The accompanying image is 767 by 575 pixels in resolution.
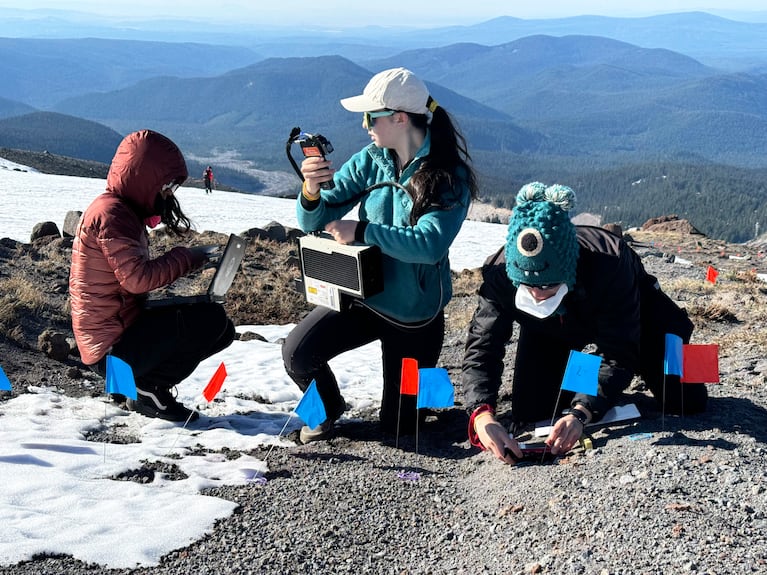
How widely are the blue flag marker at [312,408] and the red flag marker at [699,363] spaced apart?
2.26 meters

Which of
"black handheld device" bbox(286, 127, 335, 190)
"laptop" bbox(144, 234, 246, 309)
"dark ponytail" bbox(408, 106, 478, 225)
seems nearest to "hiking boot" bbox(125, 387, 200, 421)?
"laptop" bbox(144, 234, 246, 309)

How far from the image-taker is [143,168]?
4723 mm

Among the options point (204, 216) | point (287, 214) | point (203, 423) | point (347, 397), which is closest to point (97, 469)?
point (203, 423)

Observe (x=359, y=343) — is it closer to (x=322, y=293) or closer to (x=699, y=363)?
(x=322, y=293)

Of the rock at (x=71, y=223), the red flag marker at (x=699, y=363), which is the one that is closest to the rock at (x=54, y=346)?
the red flag marker at (x=699, y=363)

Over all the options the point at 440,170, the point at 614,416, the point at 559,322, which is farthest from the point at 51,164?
the point at 614,416

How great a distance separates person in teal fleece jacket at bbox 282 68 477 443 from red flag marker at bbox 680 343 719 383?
5.23 feet

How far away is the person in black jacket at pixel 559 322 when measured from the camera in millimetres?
3734

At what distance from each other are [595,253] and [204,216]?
2319 centimetres

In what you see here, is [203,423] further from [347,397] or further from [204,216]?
[204,216]

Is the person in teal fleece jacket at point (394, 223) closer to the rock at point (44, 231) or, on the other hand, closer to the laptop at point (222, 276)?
the laptop at point (222, 276)

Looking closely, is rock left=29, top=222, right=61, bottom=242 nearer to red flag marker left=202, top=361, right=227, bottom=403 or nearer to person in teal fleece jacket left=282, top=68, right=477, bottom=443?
red flag marker left=202, top=361, right=227, bottom=403

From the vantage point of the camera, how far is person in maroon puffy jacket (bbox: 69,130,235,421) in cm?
470

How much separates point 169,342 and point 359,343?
4.41ft
